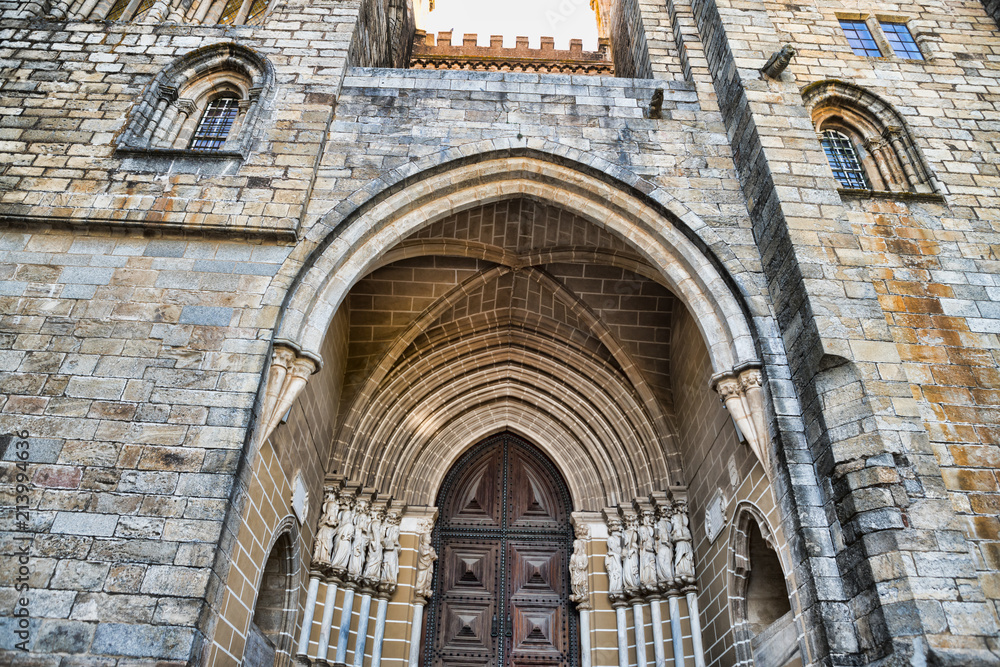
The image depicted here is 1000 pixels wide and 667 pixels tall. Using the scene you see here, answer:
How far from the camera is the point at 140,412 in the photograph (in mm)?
4957

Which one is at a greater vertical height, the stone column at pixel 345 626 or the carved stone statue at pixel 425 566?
the carved stone statue at pixel 425 566

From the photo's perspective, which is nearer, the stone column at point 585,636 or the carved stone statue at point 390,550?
the stone column at point 585,636

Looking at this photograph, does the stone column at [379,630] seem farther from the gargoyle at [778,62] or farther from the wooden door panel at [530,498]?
the gargoyle at [778,62]

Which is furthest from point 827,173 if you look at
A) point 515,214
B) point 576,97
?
point 515,214

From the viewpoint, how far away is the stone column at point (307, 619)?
20.9 ft

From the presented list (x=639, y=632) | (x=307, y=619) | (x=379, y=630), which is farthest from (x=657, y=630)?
(x=307, y=619)

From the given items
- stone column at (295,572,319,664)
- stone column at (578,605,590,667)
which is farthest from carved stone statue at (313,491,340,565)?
stone column at (578,605,590,667)

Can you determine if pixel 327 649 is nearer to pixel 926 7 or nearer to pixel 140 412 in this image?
pixel 140 412

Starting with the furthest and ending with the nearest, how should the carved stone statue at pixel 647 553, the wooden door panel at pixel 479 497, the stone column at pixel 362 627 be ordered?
1. the wooden door panel at pixel 479 497
2. the carved stone statue at pixel 647 553
3. the stone column at pixel 362 627

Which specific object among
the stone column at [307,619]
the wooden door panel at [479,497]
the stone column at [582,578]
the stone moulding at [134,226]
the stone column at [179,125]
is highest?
the stone column at [179,125]

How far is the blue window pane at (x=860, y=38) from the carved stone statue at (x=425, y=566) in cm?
734

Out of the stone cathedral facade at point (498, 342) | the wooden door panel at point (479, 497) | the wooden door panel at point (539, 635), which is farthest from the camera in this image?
the wooden door panel at point (479, 497)

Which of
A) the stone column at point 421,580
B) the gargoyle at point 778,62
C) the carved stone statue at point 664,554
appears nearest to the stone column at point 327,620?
the stone column at point 421,580

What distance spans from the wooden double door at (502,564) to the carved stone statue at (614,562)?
621 mm
